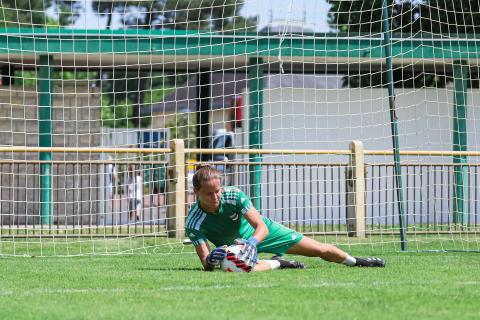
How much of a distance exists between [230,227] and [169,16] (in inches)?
898

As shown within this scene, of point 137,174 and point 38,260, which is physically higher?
point 137,174

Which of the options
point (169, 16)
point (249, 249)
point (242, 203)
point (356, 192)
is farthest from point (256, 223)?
point (169, 16)

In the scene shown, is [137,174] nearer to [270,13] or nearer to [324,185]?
[324,185]

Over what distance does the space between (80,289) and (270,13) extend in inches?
285

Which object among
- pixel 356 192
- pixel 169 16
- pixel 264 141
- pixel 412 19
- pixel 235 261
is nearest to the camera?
pixel 235 261

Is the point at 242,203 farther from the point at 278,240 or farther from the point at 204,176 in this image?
the point at 278,240

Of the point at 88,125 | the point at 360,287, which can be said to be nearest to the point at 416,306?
the point at 360,287

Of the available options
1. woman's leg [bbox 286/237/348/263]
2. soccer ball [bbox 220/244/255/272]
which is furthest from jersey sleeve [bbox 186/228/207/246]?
woman's leg [bbox 286/237/348/263]

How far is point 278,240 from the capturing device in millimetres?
9859

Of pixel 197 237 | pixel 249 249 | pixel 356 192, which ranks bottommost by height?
pixel 249 249

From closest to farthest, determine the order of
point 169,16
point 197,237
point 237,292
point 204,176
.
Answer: point 237,292 < point 204,176 < point 197,237 < point 169,16

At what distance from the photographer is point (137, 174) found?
20.4m

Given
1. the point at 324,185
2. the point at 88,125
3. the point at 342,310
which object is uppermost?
the point at 88,125

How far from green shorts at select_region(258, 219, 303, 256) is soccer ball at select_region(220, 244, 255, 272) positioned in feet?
1.93
